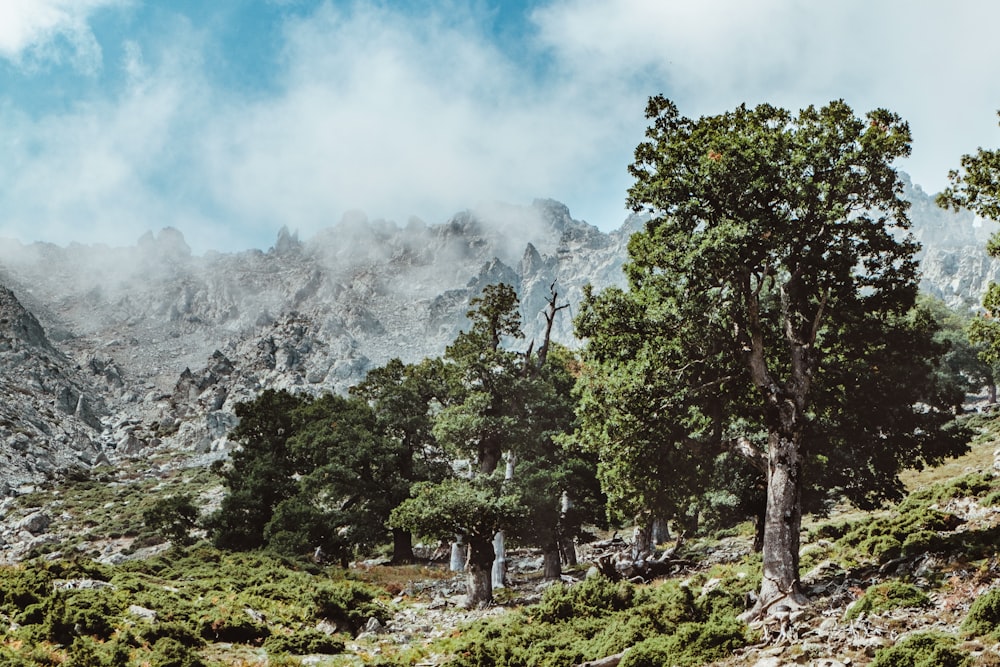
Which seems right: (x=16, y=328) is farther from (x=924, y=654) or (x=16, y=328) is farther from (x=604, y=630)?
(x=924, y=654)

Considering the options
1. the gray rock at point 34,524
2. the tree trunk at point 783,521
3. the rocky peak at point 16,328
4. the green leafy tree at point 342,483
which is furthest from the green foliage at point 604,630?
the rocky peak at point 16,328

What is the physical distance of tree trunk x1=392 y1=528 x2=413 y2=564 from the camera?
132 ft

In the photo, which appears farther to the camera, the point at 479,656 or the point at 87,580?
the point at 87,580

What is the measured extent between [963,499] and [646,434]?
10789 millimetres

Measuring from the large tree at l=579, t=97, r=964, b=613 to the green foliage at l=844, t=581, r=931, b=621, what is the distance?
251 cm

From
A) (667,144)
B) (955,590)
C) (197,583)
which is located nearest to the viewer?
(955,590)

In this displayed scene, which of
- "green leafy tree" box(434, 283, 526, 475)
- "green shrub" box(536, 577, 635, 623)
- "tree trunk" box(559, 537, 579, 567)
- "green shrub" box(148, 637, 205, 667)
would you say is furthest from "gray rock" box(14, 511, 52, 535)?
"green shrub" box(536, 577, 635, 623)

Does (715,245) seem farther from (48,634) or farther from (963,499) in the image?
(48,634)

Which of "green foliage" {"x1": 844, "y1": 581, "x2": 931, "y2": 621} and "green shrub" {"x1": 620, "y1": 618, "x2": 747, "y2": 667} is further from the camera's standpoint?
"green foliage" {"x1": 844, "y1": 581, "x2": 931, "y2": 621}

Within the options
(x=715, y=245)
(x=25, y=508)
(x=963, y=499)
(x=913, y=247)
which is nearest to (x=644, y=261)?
(x=715, y=245)

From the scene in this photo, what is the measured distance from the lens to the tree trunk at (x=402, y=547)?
40250 mm

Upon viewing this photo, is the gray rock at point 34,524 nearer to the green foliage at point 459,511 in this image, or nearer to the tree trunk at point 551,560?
the tree trunk at point 551,560

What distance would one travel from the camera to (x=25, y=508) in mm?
74125

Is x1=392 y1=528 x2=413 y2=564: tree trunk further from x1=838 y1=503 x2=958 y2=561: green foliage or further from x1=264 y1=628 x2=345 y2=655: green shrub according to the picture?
x1=838 y1=503 x2=958 y2=561: green foliage
